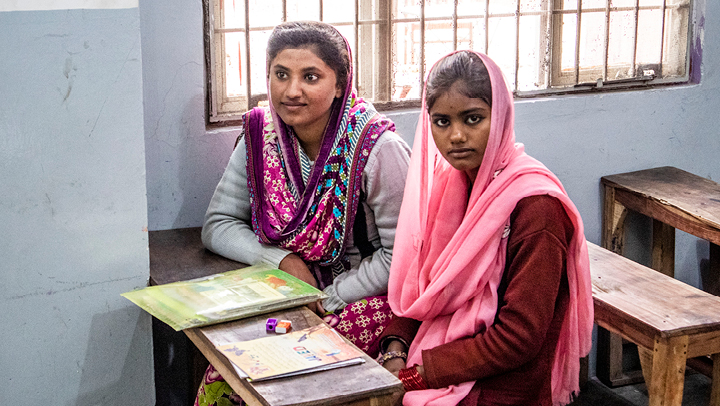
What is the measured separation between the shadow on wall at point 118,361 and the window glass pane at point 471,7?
184cm

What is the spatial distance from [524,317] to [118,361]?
4.26 feet

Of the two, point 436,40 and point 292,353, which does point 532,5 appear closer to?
point 436,40

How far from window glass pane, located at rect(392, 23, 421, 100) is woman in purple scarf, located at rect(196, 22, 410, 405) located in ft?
2.51

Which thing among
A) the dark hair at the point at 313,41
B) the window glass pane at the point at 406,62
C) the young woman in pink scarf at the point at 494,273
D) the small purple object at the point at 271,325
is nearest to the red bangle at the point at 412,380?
the young woman in pink scarf at the point at 494,273

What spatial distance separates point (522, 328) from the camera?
71.5 inches

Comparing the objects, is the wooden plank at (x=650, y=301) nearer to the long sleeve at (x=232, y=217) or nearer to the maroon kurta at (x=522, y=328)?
the maroon kurta at (x=522, y=328)

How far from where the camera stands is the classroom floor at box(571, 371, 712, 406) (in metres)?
3.41

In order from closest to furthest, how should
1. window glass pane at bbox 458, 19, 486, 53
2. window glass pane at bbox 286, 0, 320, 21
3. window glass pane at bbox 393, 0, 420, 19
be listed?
window glass pane at bbox 286, 0, 320, 21 < window glass pane at bbox 393, 0, 420, 19 < window glass pane at bbox 458, 19, 486, 53

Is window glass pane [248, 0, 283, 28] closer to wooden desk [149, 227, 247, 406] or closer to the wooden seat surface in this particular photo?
wooden desk [149, 227, 247, 406]

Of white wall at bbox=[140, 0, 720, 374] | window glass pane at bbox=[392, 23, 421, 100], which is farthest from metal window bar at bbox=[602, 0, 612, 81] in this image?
window glass pane at bbox=[392, 23, 421, 100]

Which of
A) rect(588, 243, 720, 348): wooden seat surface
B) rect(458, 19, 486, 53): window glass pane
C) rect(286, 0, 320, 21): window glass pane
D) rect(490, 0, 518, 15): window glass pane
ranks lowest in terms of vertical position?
rect(588, 243, 720, 348): wooden seat surface

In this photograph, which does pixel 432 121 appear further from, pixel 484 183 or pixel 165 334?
pixel 165 334

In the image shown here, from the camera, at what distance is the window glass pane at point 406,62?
316 centimetres

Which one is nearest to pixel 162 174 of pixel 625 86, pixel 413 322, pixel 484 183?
pixel 413 322
